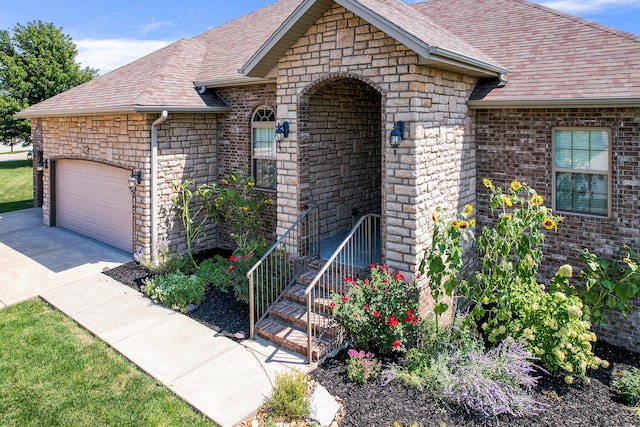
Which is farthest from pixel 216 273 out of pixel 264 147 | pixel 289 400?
pixel 289 400

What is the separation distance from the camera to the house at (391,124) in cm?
704

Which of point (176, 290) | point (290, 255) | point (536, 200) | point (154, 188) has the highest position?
point (154, 188)

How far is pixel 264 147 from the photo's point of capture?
35.0 feet

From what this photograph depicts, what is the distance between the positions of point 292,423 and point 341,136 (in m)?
5.56

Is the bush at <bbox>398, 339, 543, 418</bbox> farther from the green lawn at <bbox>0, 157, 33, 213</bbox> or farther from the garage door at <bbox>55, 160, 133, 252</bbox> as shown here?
the green lawn at <bbox>0, 157, 33, 213</bbox>

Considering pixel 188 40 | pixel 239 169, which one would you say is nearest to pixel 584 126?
pixel 239 169

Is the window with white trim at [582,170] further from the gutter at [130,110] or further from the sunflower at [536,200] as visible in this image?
the gutter at [130,110]

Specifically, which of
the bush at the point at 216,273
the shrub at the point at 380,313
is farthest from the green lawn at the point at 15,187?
the shrub at the point at 380,313

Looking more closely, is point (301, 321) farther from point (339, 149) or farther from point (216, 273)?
point (339, 149)

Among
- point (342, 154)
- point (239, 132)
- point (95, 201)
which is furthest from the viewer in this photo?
point (95, 201)

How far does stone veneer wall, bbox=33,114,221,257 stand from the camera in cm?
1020

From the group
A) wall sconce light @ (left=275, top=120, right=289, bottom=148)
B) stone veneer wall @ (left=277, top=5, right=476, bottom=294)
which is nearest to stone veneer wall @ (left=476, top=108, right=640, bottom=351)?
stone veneer wall @ (left=277, top=5, right=476, bottom=294)

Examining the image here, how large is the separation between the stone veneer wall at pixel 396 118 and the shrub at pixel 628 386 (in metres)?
3.03

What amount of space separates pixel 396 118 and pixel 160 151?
5.67m
